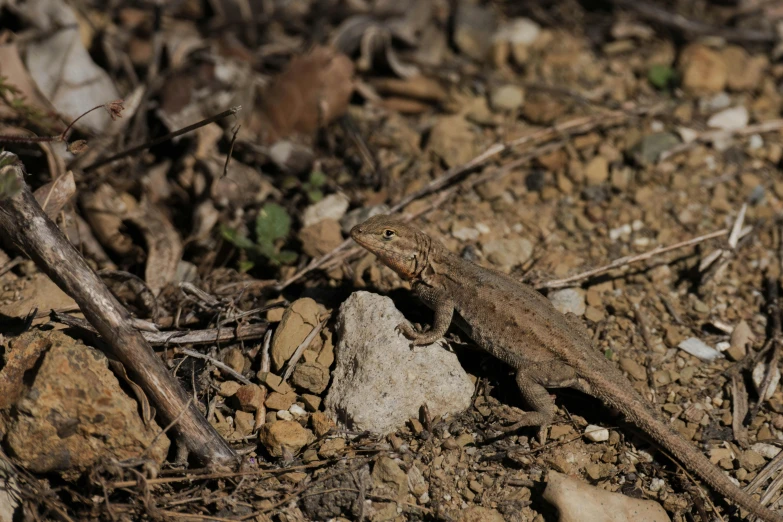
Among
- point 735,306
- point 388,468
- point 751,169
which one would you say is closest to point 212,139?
point 388,468

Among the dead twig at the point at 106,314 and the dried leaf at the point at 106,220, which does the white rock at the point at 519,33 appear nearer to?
the dried leaf at the point at 106,220

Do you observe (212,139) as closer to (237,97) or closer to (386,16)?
(237,97)

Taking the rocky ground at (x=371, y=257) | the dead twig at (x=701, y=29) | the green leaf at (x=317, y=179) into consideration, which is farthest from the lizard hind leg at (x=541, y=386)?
the dead twig at (x=701, y=29)

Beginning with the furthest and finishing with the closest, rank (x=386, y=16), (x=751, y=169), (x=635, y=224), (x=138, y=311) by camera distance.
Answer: (x=386, y=16) → (x=751, y=169) → (x=635, y=224) → (x=138, y=311)

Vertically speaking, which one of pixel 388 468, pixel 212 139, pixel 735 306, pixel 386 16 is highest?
pixel 386 16

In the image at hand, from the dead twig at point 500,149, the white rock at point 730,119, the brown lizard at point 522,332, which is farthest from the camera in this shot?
the white rock at point 730,119

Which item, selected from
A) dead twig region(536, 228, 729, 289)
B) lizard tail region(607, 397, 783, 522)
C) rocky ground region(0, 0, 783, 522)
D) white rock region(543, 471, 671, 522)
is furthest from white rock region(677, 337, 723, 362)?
white rock region(543, 471, 671, 522)

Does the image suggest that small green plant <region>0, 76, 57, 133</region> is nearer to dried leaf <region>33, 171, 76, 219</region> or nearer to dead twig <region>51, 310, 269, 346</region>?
dried leaf <region>33, 171, 76, 219</region>

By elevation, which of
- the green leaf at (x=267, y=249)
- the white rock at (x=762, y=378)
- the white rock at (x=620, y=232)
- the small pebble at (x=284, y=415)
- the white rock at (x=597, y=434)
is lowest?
the white rock at (x=762, y=378)
